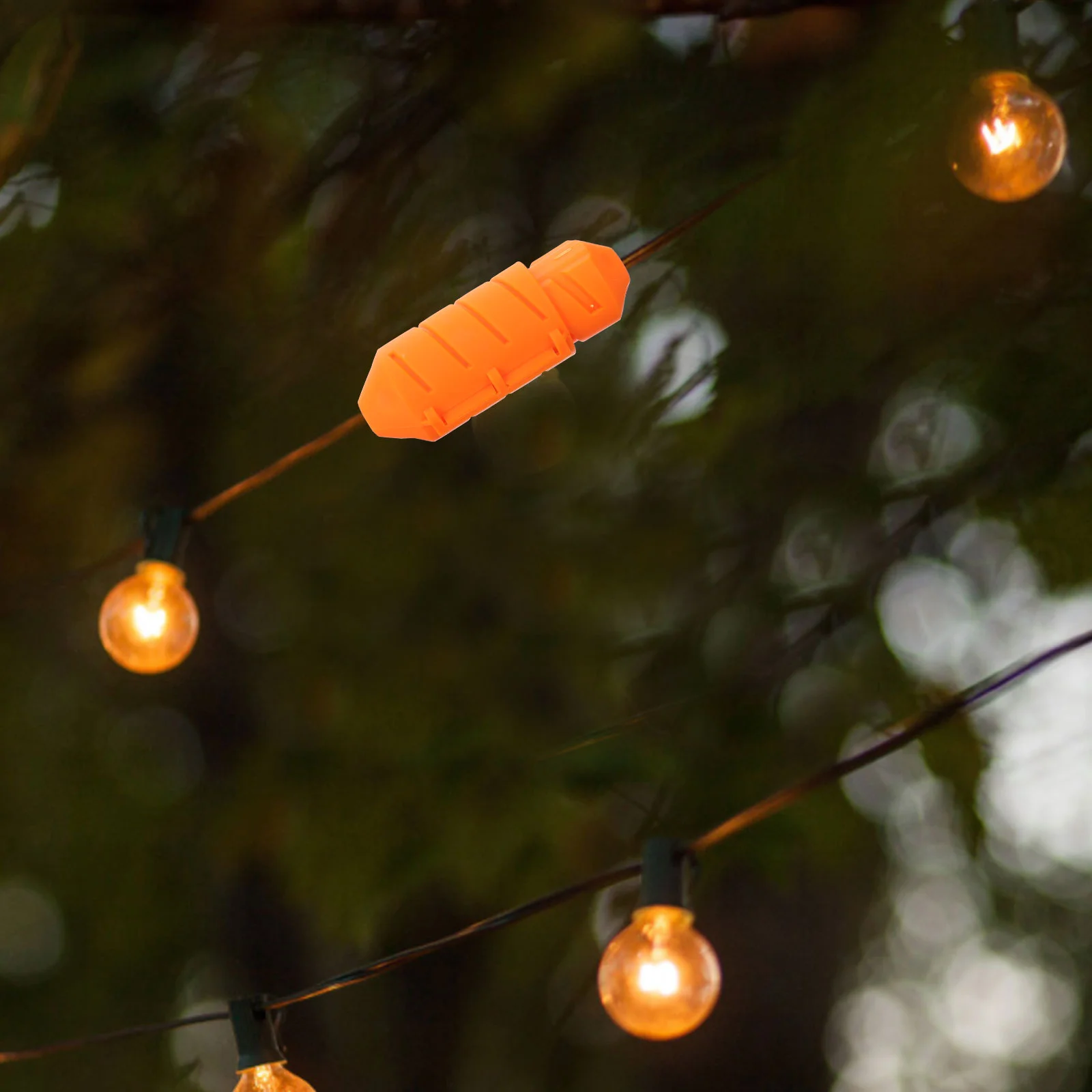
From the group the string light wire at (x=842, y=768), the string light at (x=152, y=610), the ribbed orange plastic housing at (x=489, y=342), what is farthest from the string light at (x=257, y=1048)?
the ribbed orange plastic housing at (x=489, y=342)

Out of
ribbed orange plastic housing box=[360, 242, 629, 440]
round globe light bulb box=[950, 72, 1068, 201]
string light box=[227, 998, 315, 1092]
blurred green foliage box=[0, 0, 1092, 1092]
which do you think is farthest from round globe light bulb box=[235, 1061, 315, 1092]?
round globe light bulb box=[950, 72, 1068, 201]

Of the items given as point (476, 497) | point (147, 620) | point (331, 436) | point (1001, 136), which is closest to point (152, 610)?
point (147, 620)

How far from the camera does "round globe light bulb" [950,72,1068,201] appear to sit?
1.68m

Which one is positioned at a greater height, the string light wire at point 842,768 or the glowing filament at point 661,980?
the string light wire at point 842,768

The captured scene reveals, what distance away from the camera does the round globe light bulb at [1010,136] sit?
1.68 m

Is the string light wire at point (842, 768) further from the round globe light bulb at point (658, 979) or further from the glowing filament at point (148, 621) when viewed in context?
the glowing filament at point (148, 621)

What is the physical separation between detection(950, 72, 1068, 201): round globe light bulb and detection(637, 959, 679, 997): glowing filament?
1.17m

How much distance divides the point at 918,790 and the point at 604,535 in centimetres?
111

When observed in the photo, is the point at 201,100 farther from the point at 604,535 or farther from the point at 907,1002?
the point at 907,1002

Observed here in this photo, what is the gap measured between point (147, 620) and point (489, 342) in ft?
4.30

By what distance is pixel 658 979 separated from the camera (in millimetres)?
1307

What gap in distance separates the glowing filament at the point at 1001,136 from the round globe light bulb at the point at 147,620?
1402 millimetres

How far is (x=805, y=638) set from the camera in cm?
238

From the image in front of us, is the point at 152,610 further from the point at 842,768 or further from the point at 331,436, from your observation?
the point at 842,768
